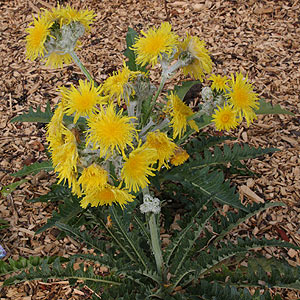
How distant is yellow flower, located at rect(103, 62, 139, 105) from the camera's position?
1472 mm

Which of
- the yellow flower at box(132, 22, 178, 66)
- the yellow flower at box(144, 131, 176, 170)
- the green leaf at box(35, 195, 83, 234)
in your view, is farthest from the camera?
the green leaf at box(35, 195, 83, 234)

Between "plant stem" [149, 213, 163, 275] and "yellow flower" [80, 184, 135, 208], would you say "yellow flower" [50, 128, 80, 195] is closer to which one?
"yellow flower" [80, 184, 135, 208]

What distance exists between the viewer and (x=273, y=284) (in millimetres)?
1600

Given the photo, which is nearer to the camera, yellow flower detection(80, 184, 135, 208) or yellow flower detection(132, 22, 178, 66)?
yellow flower detection(80, 184, 135, 208)

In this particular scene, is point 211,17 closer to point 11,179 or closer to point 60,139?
point 11,179

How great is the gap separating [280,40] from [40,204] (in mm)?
2509

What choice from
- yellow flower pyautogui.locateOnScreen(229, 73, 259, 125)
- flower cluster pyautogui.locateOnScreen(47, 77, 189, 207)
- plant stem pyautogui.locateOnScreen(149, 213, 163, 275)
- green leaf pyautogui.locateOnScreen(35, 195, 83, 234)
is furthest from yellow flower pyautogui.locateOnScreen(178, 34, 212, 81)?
green leaf pyautogui.locateOnScreen(35, 195, 83, 234)

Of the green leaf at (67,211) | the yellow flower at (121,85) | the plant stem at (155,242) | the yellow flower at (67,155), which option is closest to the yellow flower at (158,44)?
the yellow flower at (121,85)

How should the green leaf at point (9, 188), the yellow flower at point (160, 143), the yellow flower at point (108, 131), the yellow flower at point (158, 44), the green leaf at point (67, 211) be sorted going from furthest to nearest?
1. the green leaf at point (9, 188)
2. the green leaf at point (67, 211)
3. the yellow flower at point (158, 44)
4. the yellow flower at point (160, 143)
5. the yellow flower at point (108, 131)

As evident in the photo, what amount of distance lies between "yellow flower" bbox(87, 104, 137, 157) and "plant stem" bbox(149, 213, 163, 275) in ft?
1.37

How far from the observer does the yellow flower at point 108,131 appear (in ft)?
4.43

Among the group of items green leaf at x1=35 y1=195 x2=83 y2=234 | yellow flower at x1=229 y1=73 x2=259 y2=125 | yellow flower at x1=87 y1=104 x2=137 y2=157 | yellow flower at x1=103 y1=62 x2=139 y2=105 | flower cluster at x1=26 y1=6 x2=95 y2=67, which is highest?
flower cluster at x1=26 y1=6 x2=95 y2=67

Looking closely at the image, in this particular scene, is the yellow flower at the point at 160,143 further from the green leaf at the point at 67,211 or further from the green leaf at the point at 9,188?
the green leaf at the point at 9,188

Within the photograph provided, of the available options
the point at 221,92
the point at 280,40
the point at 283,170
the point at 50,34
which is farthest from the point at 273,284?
the point at 280,40
